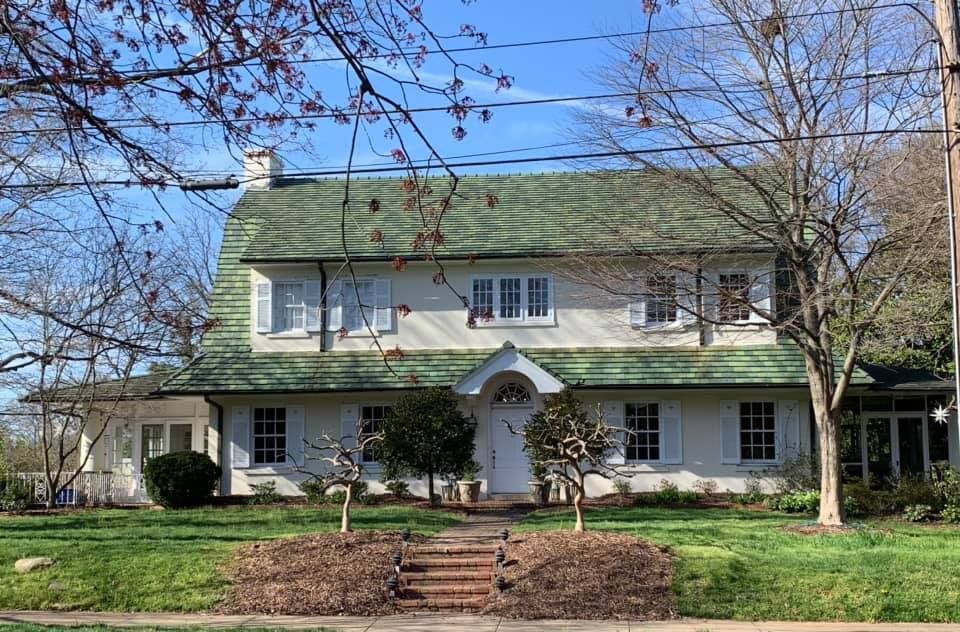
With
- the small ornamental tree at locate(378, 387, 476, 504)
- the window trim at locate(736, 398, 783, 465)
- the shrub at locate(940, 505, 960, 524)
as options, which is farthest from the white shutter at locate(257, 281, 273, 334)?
the shrub at locate(940, 505, 960, 524)

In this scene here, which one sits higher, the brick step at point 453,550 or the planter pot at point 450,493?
the planter pot at point 450,493

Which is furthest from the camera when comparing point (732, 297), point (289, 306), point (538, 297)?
point (289, 306)

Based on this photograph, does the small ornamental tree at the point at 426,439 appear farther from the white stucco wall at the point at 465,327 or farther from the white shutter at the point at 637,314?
the white shutter at the point at 637,314

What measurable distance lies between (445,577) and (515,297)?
41.0 ft

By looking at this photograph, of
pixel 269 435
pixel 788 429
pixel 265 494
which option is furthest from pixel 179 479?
pixel 788 429

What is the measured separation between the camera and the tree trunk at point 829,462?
1873 cm

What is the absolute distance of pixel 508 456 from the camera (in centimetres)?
2542

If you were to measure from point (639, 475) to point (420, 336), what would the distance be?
6318 millimetres

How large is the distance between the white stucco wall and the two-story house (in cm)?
4

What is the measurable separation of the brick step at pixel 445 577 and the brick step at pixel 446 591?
22 centimetres

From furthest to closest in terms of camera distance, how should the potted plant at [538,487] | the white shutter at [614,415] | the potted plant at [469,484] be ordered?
the white shutter at [614,415] < the potted plant at [469,484] < the potted plant at [538,487]

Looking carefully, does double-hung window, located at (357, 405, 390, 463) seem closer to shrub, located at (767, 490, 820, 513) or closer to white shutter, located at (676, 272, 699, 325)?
white shutter, located at (676, 272, 699, 325)

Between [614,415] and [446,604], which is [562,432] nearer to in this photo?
[614,415]

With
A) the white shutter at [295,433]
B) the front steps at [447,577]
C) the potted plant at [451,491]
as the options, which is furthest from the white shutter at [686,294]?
the white shutter at [295,433]
